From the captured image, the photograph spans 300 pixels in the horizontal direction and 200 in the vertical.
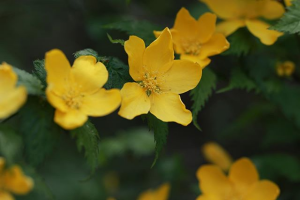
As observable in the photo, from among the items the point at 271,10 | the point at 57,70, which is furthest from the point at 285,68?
the point at 57,70

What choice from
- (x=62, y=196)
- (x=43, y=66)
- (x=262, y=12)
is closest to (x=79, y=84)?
(x=43, y=66)

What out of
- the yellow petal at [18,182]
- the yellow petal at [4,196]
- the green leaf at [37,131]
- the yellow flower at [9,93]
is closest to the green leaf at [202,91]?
the green leaf at [37,131]

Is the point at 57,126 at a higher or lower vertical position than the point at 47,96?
lower

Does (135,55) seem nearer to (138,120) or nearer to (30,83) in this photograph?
(30,83)

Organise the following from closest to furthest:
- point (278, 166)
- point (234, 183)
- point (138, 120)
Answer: point (234, 183)
point (278, 166)
point (138, 120)

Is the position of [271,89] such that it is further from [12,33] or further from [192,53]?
[12,33]

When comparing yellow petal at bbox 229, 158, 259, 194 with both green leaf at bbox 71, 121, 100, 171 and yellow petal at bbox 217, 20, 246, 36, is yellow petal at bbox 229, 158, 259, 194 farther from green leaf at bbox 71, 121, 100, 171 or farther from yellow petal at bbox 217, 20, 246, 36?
green leaf at bbox 71, 121, 100, 171
